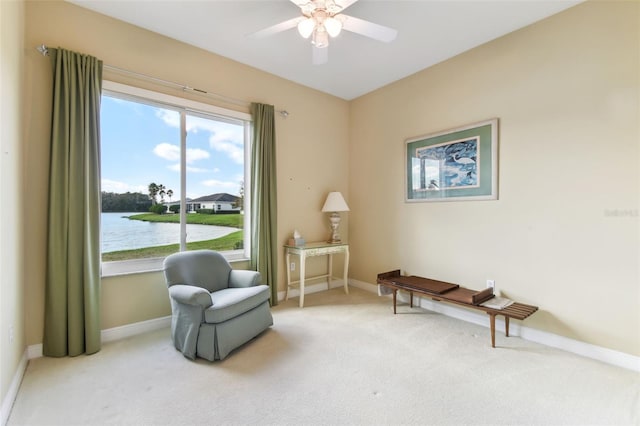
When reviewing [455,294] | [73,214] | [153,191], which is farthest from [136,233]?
[455,294]

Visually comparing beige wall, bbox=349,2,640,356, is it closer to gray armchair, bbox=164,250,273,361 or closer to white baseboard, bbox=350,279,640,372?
white baseboard, bbox=350,279,640,372

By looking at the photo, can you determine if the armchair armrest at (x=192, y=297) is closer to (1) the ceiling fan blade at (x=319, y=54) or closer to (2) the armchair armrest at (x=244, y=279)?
(2) the armchair armrest at (x=244, y=279)

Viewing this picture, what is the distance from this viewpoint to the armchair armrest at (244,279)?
282cm

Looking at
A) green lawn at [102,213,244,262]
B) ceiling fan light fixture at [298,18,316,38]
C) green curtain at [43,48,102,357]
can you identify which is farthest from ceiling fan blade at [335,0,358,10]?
green lawn at [102,213,244,262]

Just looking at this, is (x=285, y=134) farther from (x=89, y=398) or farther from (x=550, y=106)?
(x=89, y=398)

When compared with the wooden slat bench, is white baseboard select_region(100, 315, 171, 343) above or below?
below

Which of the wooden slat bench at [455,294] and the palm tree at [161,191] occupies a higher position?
the palm tree at [161,191]

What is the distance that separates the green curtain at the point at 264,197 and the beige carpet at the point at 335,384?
0.97 m

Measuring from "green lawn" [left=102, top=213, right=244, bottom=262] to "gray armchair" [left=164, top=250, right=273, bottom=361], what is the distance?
16.3 inches

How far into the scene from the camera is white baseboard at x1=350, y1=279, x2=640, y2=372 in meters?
2.14

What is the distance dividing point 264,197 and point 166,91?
147cm

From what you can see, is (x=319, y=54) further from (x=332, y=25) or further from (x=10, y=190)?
(x=10, y=190)

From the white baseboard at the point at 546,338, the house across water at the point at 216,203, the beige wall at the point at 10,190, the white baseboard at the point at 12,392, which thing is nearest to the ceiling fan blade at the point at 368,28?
the beige wall at the point at 10,190

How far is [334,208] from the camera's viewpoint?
12.8 feet
